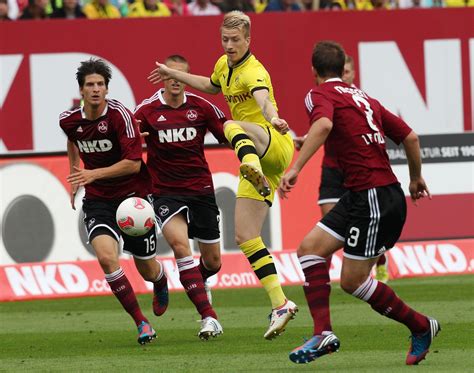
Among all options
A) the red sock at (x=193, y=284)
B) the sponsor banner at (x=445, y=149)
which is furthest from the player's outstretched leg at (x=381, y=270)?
the red sock at (x=193, y=284)

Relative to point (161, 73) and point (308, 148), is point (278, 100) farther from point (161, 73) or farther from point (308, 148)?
point (308, 148)

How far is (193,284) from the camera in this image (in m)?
11.6

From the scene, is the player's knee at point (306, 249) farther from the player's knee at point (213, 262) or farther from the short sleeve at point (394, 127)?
the player's knee at point (213, 262)

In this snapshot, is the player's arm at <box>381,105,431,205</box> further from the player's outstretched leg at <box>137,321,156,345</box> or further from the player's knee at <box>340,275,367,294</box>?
the player's outstretched leg at <box>137,321,156,345</box>

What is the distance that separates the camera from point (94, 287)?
53.7 feet

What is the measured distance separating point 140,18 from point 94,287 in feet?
16.5

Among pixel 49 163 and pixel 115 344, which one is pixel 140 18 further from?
pixel 115 344

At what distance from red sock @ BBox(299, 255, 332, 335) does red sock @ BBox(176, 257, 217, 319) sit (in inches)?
87.6

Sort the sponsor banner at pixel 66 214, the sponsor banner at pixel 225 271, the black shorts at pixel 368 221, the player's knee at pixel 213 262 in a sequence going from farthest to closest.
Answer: the sponsor banner at pixel 66 214
the sponsor banner at pixel 225 271
the player's knee at pixel 213 262
the black shorts at pixel 368 221

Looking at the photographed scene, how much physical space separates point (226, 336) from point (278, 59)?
894 cm

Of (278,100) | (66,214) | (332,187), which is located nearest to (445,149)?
(278,100)

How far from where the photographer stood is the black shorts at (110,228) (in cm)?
1130

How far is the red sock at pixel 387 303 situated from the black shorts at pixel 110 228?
292cm

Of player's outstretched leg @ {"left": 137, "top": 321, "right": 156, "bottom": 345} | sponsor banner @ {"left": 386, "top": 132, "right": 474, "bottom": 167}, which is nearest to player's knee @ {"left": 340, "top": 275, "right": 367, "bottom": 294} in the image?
player's outstretched leg @ {"left": 137, "top": 321, "right": 156, "bottom": 345}
